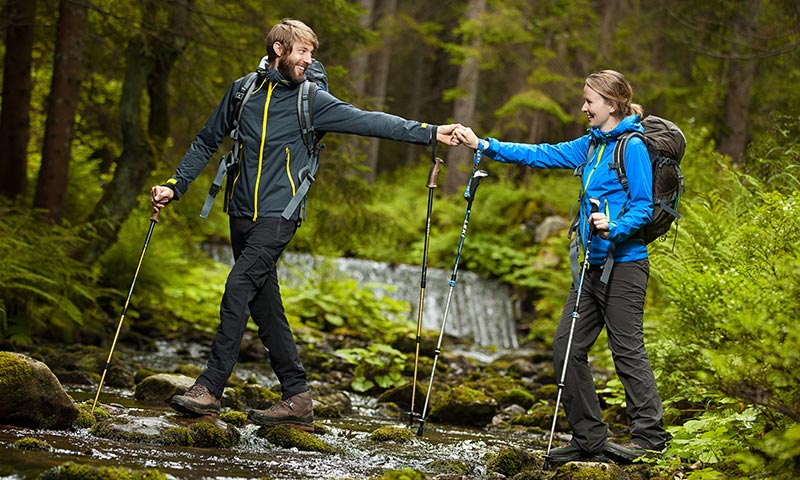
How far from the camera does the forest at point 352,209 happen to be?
5.32m

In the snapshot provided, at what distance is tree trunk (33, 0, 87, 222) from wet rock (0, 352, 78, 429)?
19.4 feet

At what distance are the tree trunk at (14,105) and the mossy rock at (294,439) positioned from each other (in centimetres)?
765

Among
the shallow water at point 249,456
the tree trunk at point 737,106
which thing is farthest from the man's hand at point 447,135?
the tree trunk at point 737,106

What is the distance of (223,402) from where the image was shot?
748 cm

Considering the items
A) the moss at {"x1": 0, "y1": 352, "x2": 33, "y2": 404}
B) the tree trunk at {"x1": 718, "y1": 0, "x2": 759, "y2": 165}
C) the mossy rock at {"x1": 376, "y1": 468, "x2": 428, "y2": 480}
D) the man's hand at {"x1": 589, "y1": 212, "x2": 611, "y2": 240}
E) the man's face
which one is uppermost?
the tree trunk at {"x1": 718, "y1": 0, "x2": 759, "y2": 165}

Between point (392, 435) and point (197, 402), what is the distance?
1.44 meters

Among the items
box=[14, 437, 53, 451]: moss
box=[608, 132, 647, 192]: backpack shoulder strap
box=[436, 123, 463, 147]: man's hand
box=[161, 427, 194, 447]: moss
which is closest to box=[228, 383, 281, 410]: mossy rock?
box=[161, 427, 194, 447]: moss

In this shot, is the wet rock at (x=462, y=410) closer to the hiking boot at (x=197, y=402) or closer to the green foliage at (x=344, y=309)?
the hiking boot at (x=197, y=402)

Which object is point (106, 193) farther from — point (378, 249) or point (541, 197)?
point (541, 197)

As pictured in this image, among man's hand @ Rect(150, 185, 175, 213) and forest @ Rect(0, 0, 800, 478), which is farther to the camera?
man's hand @ Rect(150, 185, 175, 213)

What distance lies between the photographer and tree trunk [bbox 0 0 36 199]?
477 inches

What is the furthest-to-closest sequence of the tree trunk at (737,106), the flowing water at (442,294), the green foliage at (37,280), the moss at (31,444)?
the flowing water at (442,294)
the tree trunk at (737,106)
the green foliage at (37,280)
the moss at (31,444)

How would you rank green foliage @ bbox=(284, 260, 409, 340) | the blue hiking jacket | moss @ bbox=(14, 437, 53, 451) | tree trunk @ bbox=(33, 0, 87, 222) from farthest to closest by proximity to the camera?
green foliage @ bbox=(284, 260, 409, 340)
tree trunk @ bbox=(33, 0, 87, 222)
the blue hiking jacket
moss @ bbox=(14, 437, 53, 451)

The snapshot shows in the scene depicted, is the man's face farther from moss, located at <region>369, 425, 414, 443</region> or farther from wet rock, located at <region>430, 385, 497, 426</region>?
wet rock, located at <region>430, 385, 497, 426</region>
